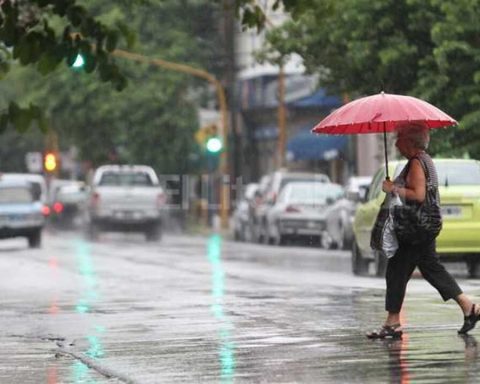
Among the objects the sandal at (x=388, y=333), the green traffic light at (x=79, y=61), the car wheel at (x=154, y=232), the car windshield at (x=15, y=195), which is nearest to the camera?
the green traffic light at (x=79, y=61)

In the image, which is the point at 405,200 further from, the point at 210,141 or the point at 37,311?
the point at 210,141

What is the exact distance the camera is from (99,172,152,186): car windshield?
147 feet

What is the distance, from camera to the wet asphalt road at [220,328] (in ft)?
35.7

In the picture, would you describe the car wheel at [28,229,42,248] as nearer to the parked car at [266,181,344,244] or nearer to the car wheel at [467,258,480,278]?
the parked car at [266,181,344,244]

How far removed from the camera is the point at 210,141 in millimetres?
49438

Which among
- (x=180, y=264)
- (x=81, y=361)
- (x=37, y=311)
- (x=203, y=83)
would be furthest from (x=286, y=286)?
(x=203, y=83)

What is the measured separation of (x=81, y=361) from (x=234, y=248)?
82.2ft

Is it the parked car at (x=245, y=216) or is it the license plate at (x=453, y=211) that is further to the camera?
the parked car at (x=245, y=216)

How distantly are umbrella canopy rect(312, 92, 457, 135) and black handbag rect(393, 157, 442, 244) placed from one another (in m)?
0.74

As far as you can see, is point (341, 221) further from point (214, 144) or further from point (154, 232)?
point (214, 144)

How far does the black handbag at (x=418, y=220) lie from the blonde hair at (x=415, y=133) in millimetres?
131

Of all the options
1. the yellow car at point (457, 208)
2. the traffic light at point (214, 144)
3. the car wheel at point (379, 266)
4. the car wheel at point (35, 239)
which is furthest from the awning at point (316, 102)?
the yellow car at point (457, 208)

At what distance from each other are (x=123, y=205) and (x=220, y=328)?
98.1 ft

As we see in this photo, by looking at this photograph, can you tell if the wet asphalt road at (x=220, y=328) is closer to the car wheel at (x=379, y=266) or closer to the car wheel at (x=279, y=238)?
the car wheel at (x=379, y=266)
